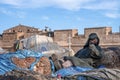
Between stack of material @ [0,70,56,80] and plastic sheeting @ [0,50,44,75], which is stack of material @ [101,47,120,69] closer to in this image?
plastic sheeting @ [0,50,44,75]

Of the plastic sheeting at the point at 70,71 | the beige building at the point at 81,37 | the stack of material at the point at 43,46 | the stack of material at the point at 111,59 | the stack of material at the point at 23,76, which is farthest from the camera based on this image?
the beige building at the point at 81,37

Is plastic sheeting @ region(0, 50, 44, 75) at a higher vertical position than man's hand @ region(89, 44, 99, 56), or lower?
lower

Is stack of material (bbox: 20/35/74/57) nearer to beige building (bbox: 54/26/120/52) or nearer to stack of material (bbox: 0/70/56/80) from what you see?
beige building (bbox: 54/26/120/52)

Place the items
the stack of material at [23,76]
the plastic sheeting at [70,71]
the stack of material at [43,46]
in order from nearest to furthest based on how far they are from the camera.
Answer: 1. the stack of material at [23,76]
2. the plastic sheeting at [70,71]
3. the stack of material at [43,46]

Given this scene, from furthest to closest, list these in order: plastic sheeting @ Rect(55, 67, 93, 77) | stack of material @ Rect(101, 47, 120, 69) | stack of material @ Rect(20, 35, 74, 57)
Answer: stack of material @ Rect(20, 35, 74, 57) < stack of material @ Rect(101, 47, 120, 69) < plastic sheeting @ Rect(55, 67, 93, 77)

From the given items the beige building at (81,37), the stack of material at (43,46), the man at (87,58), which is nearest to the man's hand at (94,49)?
the man at (87,58)

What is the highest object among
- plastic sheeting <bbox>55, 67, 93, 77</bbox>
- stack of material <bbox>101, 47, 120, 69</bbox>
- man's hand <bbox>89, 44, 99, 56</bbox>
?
man's hand <bbox>89, 44, 99, 56</bbox>

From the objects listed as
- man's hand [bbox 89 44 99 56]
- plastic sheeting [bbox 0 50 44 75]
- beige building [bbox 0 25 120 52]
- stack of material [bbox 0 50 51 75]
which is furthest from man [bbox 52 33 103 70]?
beige building [bbox 0 25 120 52]

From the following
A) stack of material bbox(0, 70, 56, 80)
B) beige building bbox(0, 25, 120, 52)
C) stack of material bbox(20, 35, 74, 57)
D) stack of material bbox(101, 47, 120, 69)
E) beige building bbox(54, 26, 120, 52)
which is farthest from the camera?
beige building bbox(0, 25, 120, 52)

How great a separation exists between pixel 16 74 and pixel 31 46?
1526 cm

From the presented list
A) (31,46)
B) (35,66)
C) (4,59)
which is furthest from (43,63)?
(31,46)

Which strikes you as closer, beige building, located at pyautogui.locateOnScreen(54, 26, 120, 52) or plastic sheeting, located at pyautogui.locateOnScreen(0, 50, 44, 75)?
plastic sheeting, located at pyautogui.locateOnScreen(0, 50, 44, 75)

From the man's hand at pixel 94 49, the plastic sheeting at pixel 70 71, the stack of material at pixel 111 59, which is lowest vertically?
the plastic sheeting at pixel 70 71

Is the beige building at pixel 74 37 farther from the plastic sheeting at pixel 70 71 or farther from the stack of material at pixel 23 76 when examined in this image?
the stack of material at pixel 23 76
